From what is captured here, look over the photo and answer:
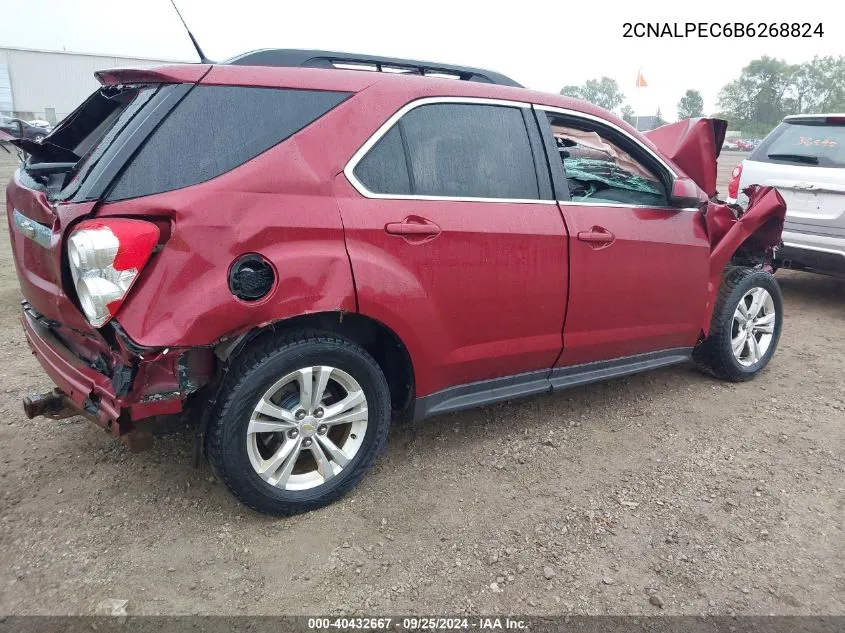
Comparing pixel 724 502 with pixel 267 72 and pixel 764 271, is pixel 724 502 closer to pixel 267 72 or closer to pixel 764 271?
pixel 764 271

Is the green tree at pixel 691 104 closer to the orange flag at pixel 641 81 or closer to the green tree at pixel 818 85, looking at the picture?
the green tree at pixel 818 85

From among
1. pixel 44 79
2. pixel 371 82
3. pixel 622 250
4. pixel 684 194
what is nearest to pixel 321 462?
pixel 371 82

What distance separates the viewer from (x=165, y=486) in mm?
2842

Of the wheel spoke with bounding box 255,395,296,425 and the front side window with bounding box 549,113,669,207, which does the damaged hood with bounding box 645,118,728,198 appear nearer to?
the front side window with bounding box 549,113,669,207

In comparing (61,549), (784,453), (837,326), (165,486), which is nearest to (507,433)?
(784,453)

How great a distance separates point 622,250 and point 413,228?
4.15 ft

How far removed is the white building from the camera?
43.2 metres

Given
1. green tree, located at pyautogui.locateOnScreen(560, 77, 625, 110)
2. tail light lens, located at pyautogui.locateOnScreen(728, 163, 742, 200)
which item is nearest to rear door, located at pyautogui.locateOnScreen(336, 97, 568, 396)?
tail light lens, located at pyautogui.locateOnScreen(728, 163, 742, 200)

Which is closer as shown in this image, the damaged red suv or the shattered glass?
the damaged red suv

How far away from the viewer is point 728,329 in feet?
13.3

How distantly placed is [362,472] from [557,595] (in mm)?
968

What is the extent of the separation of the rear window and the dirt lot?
3.02 m

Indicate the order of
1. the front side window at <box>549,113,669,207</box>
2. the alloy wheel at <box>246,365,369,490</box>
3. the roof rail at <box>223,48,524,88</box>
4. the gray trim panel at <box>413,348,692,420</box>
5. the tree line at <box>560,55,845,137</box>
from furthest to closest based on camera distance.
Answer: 1. the tree line at <box>560,55,845,137</box>
2. the front side window at <box>549,113,669,207</box>
3. the gray trim panel at <box>413,348,692,420</box>
4. the roof rail at <box>223,48,524,88</box>
5. the alloy wheel at <box>246,365,369,490</box>

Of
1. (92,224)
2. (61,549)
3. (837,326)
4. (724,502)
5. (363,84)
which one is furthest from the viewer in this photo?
(837,326)
